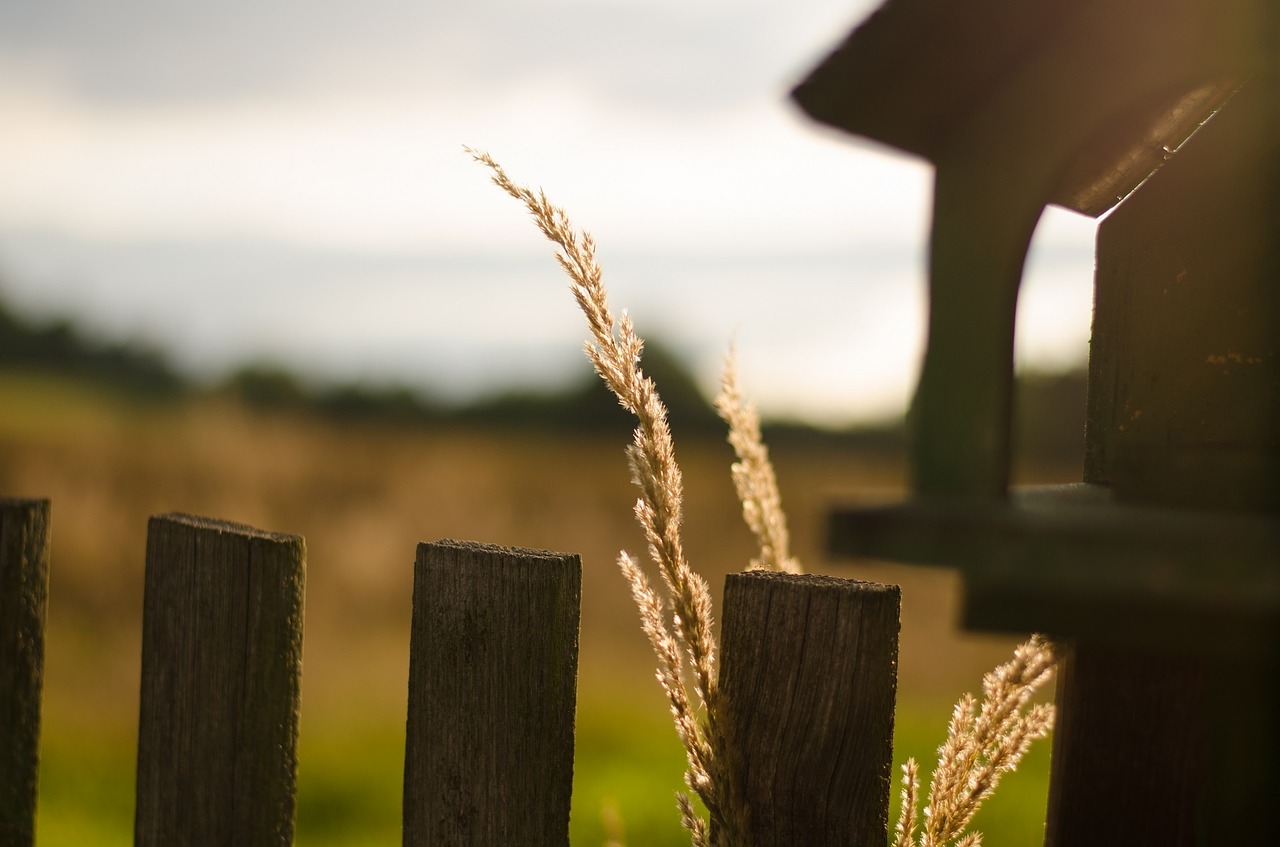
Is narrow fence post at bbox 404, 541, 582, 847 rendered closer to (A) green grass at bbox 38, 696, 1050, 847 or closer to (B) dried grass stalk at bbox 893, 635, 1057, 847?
(B) dried grass stalk at bbox 893, 635, 1057, 847

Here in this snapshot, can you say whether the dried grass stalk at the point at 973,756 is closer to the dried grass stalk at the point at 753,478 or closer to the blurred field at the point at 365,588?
the blurred field at the point at 365,588

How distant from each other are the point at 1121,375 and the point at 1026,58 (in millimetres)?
508

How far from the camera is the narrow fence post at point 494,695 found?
3.91 feet

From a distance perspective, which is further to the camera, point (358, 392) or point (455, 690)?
point (358, 392)

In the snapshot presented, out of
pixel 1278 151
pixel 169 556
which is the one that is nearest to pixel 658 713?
pixel 169 556

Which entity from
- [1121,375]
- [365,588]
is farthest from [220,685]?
[365,588]

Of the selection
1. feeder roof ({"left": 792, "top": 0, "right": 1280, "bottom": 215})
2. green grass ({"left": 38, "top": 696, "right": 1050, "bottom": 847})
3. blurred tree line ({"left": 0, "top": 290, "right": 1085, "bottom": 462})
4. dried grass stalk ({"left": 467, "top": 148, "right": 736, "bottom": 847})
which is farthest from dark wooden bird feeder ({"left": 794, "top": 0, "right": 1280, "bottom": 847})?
blurred tree line ({"left": 0, "top": 290, "right": 1085, "bottom": 462})

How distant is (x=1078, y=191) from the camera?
1.20m

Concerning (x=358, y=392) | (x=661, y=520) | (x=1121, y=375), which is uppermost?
(x=358, y=392)

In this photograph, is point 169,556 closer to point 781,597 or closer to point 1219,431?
point 781,597

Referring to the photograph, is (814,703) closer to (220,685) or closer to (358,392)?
(220,685)

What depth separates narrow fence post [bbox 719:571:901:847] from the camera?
1.09 m

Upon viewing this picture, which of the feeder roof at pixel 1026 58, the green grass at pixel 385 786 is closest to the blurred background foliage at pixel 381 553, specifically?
the green grass at pixel 385 786

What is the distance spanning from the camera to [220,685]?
1.32 m
